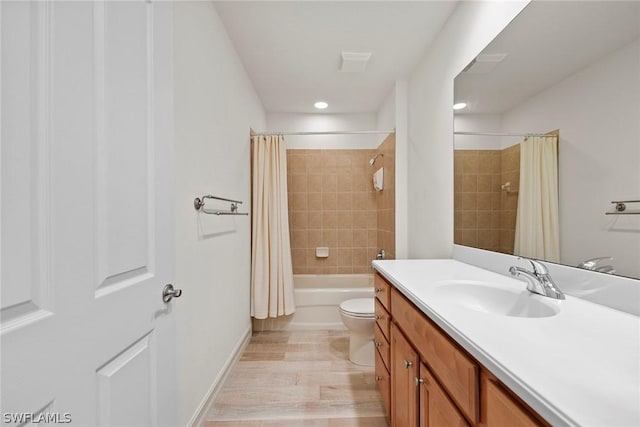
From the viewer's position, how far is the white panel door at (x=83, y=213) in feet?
1.54

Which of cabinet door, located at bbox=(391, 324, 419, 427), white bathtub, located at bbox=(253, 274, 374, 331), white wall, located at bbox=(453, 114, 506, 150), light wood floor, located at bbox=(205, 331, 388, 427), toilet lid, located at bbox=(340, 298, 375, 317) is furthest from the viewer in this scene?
white bathtub, located at bbox=(253, 274, 374, 331)

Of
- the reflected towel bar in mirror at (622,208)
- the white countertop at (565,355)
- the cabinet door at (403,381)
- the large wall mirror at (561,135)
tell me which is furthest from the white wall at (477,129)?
the cabinet door at (403,381)

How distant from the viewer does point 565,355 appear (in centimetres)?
58

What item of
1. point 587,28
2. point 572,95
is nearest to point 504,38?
point 587,28

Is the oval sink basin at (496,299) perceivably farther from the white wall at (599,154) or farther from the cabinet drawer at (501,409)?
the cabinet drawer at (501,409)

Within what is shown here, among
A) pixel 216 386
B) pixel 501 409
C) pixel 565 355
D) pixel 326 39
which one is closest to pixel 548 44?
pixel 565 355

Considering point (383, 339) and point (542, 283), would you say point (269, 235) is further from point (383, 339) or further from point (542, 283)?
point (542, 283)

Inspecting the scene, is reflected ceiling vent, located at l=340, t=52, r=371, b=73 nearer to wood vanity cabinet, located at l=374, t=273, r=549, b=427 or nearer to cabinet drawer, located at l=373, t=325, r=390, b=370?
wood vanity cabinet, located at l=374, t=273, r=549, b=427

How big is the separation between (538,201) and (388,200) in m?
1.85

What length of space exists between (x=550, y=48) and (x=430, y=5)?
923mm

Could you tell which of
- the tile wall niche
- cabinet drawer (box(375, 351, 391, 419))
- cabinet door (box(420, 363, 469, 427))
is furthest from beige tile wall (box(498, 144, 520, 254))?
cabinet drawer (box(375, 351, 391, 419))

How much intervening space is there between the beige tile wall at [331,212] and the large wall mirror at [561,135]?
2.09 meters

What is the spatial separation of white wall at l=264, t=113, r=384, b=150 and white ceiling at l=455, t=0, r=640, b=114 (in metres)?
2.14

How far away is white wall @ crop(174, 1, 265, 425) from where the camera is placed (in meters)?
1.33
